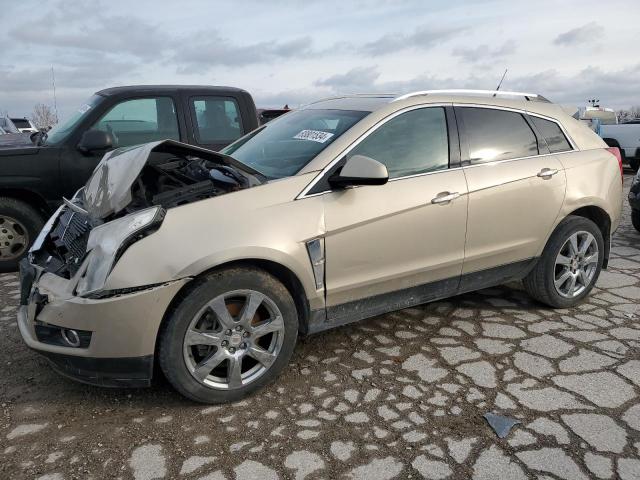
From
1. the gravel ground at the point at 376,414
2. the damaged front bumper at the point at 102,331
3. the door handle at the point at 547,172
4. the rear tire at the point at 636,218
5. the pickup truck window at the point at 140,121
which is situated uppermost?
the pickup truck window at the point at 140,121

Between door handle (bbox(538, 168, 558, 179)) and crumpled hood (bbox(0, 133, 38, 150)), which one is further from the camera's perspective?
crumpled hood (bbox(0, 133, 38, 150))

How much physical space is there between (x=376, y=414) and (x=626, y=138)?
13.7 meters

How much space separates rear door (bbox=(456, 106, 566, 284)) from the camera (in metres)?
3.71

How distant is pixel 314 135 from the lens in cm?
359

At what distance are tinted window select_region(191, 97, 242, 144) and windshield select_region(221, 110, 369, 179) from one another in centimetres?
191

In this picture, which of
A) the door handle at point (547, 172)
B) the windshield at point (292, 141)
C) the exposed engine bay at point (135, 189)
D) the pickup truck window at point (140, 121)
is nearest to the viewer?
the exposed engine bay at point (135, 189)

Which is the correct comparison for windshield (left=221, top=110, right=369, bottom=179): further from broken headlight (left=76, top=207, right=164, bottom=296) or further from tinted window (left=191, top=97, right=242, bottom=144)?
tinted window (left=191, top=97, right=242, bottom=144)

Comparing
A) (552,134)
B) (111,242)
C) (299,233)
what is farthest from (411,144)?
(111,242)

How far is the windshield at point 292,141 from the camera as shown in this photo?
3.39m

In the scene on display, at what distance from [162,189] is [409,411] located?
1934mm

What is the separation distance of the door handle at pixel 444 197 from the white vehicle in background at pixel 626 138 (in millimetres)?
11869

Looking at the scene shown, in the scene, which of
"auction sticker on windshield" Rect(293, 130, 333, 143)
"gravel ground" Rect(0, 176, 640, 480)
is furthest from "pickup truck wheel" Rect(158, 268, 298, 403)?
"auction sticker on windshield" Rect(293, 130, 333, 143)

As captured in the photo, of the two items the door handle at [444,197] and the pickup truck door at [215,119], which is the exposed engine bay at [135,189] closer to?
the door handle at [444,197]

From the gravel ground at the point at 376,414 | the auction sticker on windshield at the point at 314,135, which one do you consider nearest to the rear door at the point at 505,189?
the gravel ground at the point at 376,414
